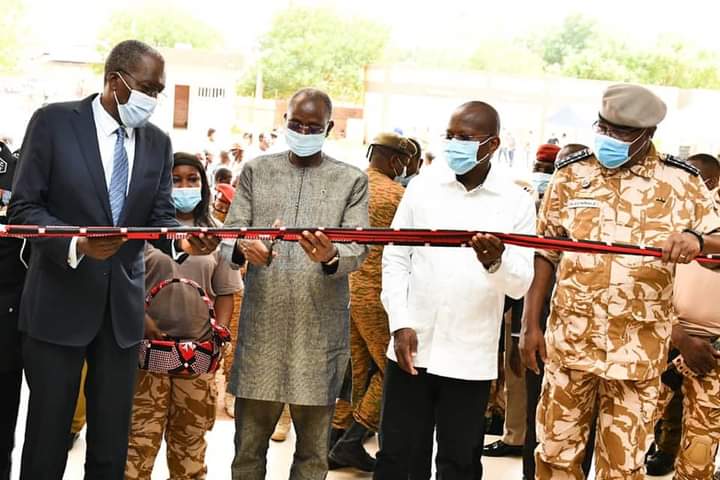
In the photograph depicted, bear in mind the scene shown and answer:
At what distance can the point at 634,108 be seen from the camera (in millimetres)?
3623

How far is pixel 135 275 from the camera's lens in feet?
11.8

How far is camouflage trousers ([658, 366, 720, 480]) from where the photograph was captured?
4.59m

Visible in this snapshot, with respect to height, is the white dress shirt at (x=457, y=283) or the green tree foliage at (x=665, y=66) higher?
the green tree foliage at (x=665, y=66)

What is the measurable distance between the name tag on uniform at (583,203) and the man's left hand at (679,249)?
0.40 metres

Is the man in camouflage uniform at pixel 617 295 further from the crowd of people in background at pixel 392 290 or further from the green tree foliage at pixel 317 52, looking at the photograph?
the green tree foliage at pixel 317 52

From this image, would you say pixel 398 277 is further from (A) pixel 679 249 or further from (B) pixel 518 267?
(A) pixel 679 249

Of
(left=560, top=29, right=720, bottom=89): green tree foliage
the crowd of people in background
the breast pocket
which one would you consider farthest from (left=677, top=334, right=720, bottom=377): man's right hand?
(left=560, top=29, right=720, bottom=89): green tree foliage

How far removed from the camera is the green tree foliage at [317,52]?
28.0 metres

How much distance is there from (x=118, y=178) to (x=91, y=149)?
156 mm

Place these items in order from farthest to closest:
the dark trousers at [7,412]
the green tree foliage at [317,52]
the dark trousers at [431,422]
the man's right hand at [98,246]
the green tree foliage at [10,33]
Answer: the green tree foliage at [317,52] < the green tree foliage at [10,33] < the dark trousers at [7,412] < the dark trousers at [431,422] < the man's right hand at [98,246]

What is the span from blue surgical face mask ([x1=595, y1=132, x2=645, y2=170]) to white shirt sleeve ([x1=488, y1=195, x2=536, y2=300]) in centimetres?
36

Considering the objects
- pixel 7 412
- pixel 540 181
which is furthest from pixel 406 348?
pixel 540 181

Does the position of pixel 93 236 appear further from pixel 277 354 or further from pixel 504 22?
pixel 504 22

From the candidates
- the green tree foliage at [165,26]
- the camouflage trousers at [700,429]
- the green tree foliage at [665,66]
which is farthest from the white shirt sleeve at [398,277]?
the green tree foliage at [665,66]
